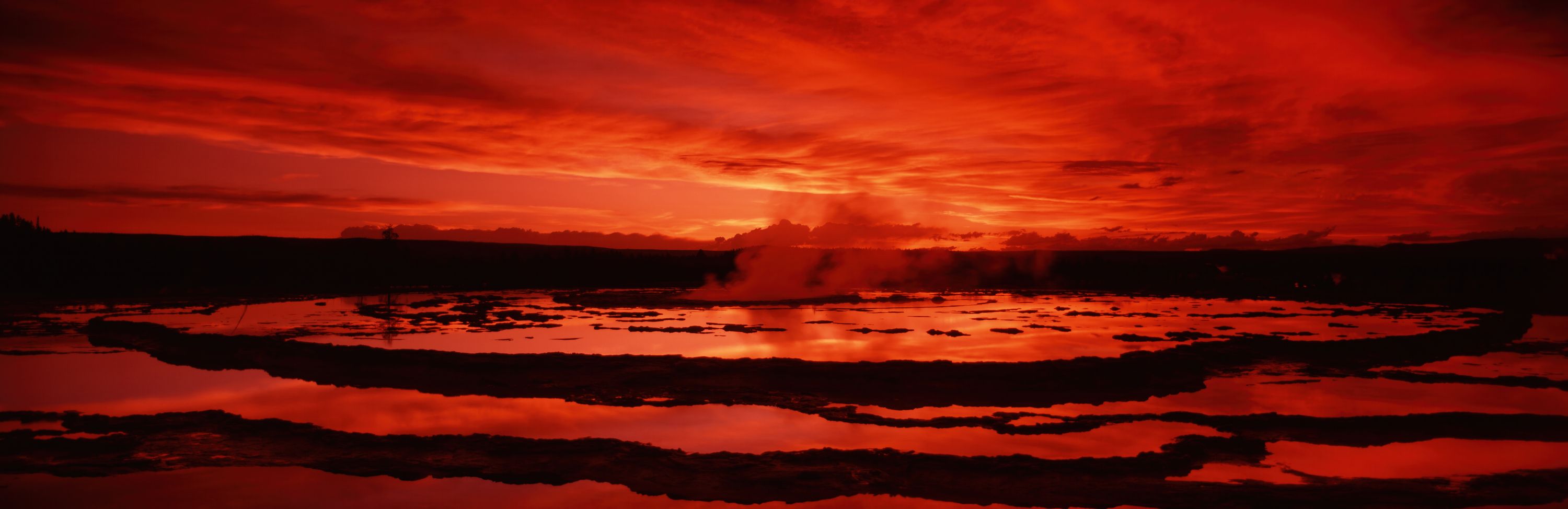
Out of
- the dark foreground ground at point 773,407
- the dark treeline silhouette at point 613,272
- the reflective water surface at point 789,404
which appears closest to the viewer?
the dark foreground ground at point 773,407

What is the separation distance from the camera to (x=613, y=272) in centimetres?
6272

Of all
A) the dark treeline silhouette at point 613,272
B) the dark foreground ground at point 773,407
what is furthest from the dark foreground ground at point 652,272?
the dark foreground ground at point 773,407

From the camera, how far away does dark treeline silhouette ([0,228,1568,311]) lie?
138 ft

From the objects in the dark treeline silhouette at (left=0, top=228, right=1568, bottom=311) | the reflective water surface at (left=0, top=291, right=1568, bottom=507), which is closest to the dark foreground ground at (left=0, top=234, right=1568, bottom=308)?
the dark treeline silhouette at (left=0, top=228, right=1568, bottom=311)

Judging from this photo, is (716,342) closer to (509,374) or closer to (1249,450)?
(509,374)

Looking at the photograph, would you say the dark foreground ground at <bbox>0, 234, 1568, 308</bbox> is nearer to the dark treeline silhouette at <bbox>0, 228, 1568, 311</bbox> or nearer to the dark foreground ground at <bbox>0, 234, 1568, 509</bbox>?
the dark treeline silhouette at <bbox>0, 228, 1568, 311</bbox>

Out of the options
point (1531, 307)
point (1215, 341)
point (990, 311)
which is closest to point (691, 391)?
point (1215, 341)

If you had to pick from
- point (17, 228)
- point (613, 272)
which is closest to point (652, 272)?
point (613, 272)

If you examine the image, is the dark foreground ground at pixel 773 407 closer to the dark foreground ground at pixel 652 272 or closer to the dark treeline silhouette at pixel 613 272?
the dark treeline silhouette at pixel 613 272

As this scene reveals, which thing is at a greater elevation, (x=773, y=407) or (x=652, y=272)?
(x=652, y=272)

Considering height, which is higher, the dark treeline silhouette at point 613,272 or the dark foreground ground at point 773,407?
the dark treeline silhouette at point 613,272

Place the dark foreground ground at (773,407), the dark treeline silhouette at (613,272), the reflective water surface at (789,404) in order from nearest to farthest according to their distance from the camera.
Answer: the dark foreground ground at (773,407) → the reflective water surface at (789,404) → the dark treeline silhouette at (613,272)

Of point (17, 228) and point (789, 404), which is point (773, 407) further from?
point (17, 228)

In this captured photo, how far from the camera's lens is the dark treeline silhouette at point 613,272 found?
42031 mm
